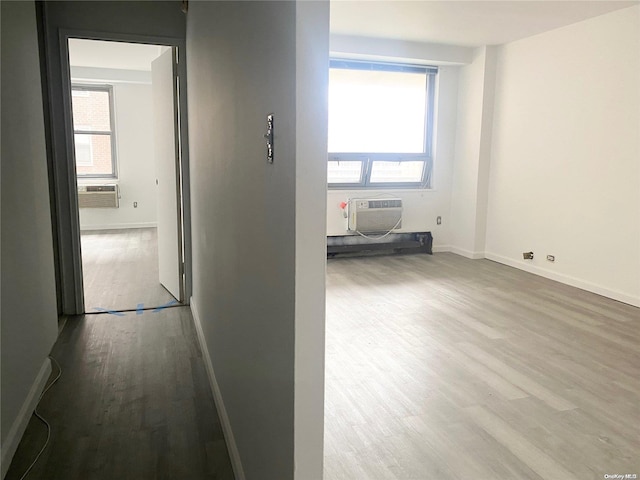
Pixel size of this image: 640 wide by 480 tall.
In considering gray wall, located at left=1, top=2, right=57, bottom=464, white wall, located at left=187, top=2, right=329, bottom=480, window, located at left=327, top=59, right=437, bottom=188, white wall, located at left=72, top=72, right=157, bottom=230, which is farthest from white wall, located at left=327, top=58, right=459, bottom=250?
white wall, located at left=72, top=72, right=157, bottom=230

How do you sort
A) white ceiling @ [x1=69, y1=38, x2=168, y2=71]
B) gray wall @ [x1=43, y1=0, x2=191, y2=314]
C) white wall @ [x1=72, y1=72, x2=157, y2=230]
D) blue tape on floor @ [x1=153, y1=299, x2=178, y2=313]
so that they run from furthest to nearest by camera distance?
white wall @ [x1=72, y1=72, x2=157, y2=230]
white ceiling @ [x1=69, y1=38, x2=168, y2=71]
blue tape on floor @ [x1=153, y1=299, x2=178, y2=313]
gray wall @ [x1=43, y1=0, x2=191, y2=314]

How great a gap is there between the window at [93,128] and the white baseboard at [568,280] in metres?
6.43

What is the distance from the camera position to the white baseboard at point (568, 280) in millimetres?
4370

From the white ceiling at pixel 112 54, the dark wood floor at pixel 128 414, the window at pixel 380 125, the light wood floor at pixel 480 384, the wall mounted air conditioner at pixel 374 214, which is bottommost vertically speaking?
the dark wood floor at pixel 128 414

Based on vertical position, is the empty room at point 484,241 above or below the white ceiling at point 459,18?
below

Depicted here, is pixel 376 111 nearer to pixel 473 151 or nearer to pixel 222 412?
pixel 473 151

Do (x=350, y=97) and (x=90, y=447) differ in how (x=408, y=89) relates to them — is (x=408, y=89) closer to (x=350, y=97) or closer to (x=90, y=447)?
(x=350, y=97)

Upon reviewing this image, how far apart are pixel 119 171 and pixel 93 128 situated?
2.65ft

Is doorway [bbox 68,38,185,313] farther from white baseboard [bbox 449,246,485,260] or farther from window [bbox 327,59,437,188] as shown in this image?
white baseboard [bbox 449,246,485,260]

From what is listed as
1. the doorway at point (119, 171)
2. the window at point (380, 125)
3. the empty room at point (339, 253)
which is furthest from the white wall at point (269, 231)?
the window at point (380, 125)

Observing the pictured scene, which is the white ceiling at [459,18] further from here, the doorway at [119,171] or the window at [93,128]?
the window at [93,128]

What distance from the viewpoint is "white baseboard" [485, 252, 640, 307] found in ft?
14.3

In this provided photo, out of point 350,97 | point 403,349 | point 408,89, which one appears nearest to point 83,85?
point 350,97

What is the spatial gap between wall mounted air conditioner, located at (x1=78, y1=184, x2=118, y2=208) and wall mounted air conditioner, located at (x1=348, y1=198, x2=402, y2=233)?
14.8 ft
